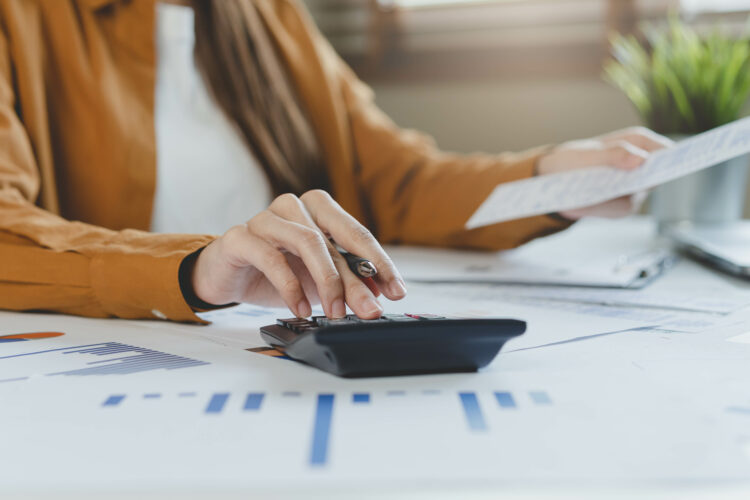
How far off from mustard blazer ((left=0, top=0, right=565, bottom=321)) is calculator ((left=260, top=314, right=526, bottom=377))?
0.21 m

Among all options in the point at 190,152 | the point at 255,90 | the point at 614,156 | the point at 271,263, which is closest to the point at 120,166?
the point at 190,152

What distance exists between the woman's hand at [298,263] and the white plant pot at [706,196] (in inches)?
30.7

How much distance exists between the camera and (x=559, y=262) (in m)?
0.87

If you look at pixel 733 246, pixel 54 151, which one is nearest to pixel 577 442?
pixel 733 246

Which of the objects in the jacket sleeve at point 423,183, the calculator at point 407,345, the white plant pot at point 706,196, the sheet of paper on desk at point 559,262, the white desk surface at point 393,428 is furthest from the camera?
the white plant pot at point 706,196

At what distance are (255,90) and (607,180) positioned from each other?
539mm

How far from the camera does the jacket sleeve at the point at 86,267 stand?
0.55m

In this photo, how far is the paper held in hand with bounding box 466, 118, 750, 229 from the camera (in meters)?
0.64

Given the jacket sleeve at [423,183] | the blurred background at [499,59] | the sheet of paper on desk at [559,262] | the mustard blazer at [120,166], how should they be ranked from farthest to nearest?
the blurred background at [499,59] < the jacket sleeve at [423,183] < the sheet of paper on desk at [559,262] < the mustard blazer at [120,166]

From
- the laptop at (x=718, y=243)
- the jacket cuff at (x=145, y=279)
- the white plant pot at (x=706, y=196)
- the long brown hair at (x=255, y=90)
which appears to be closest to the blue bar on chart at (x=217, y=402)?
the jacket cuff at (x=145, y=279)

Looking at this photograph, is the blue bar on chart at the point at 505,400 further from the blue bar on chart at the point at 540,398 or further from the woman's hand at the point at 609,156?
the woman's hand at the point at 609,156

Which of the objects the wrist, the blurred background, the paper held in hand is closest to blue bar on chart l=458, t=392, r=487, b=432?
the wrist

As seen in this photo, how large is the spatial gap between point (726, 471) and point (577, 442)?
52 millimetres

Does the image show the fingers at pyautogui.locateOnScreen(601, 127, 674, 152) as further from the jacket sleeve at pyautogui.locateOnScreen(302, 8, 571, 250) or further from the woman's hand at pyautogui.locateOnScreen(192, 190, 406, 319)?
the woman's hand at pyautogui.locateOnScreen(192, 190, 406, 319)
